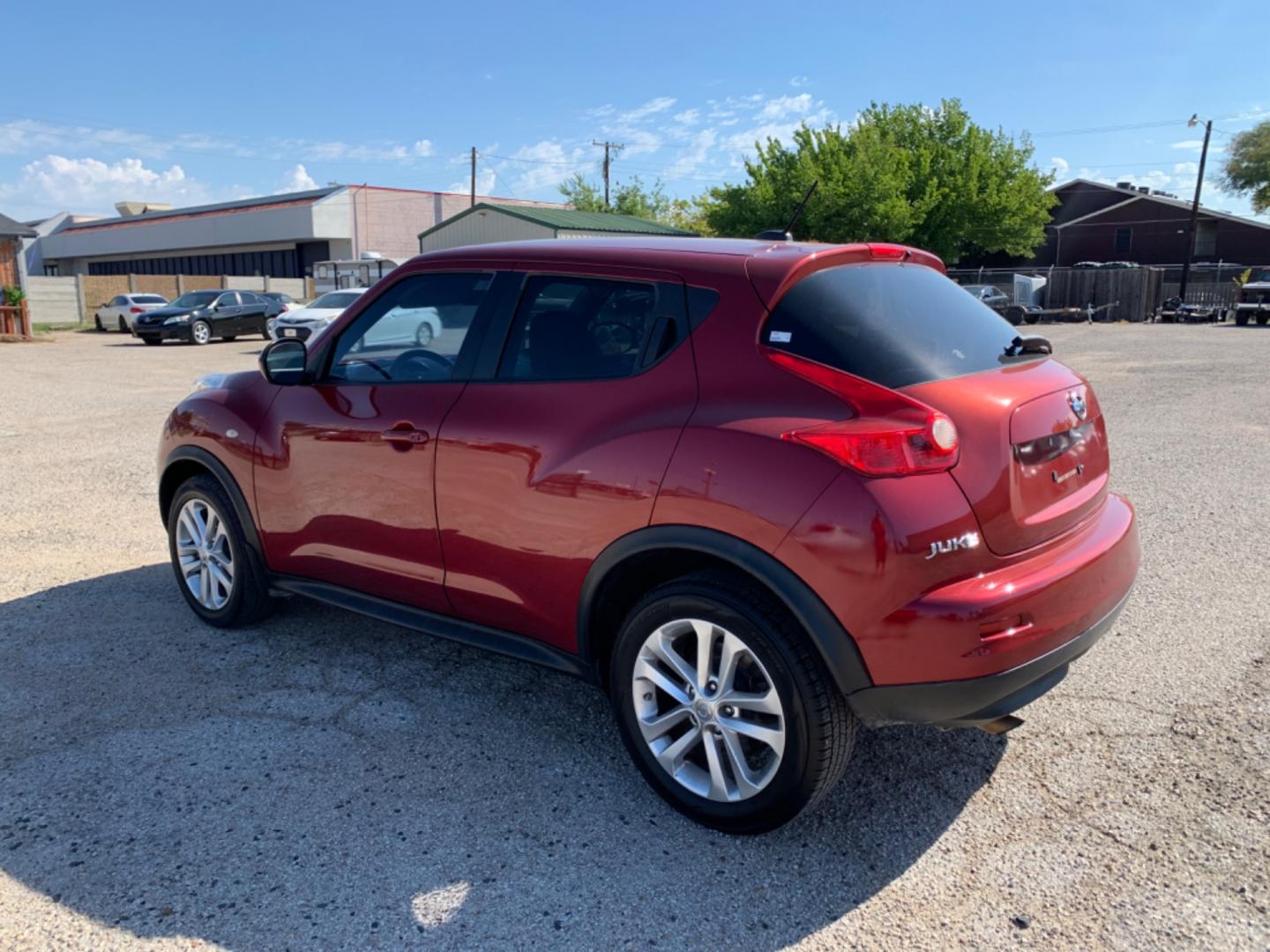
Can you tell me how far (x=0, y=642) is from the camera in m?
4.43

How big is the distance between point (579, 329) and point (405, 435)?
2.65 ft

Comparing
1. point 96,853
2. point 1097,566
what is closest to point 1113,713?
point 1097,566

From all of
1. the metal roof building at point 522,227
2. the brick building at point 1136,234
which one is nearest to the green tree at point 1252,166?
the brick building at point 1136,234

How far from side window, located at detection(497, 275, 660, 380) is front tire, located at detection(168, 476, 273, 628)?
1.80 m

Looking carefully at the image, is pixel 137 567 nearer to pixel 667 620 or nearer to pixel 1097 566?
pixel 667 620

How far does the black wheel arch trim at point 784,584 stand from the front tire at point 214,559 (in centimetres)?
232

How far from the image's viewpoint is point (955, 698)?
2566mm

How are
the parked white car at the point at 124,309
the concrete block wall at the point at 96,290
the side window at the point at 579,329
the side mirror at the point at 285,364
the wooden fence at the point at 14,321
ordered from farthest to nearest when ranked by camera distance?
the concrete block wall at the point at 96,290 → the parked white car at the point at 124,309 → the wooden fence at the point at 14,321 → the side mirror at the point at 285,364 → the side window at the point at 579,329

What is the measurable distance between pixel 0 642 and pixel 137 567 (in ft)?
3.86

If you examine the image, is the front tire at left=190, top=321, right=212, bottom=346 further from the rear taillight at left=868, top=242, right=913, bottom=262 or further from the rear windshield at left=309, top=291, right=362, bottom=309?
the rear taillight at left=868, top=242, right=913, bottom=262

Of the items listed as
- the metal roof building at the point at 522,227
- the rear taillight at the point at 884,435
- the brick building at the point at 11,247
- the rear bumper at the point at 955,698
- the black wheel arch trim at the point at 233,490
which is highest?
the metal roof building at the point at 522,227

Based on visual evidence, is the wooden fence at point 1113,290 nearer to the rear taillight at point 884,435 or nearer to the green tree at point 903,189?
the green tree at point 903,189

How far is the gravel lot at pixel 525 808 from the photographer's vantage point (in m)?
2.54

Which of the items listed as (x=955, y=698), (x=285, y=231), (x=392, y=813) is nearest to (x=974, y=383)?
(x=955, y=698)
